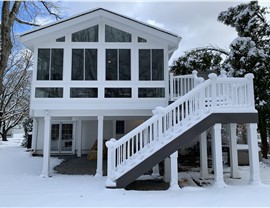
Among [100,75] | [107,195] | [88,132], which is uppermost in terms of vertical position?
[100,75]

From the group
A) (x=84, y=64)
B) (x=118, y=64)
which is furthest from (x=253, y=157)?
(x=84, y=64)

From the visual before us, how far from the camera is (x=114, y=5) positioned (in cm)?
1095

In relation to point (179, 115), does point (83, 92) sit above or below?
above

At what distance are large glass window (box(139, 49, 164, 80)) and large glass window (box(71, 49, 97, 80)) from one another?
1684 mm

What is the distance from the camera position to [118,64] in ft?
29.0

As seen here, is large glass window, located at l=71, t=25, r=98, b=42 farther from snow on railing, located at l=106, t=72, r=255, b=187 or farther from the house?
snow on railing, located at l=106, t=72, r=255, b=187

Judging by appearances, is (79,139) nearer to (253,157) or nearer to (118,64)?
(118,64)

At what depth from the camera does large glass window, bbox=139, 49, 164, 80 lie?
8.83 m

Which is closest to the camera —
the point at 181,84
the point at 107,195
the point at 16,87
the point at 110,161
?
the point at 107,195

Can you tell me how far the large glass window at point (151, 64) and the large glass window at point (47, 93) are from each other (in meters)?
2.92

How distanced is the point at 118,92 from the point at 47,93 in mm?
2507

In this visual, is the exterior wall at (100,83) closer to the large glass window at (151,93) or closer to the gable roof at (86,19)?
the large glass window at (151,93)

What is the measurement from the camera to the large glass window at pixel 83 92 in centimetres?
865

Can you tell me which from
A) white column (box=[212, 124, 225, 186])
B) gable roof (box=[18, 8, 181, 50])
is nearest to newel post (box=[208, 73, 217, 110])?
white column (box=[212, 124, 225, 186])
